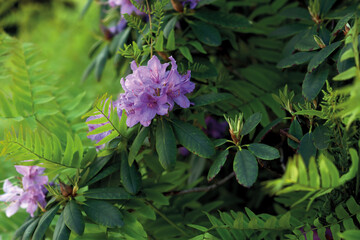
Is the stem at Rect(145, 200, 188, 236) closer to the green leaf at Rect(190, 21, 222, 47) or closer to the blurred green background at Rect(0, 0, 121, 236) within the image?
the green leaf at Rect(190, 21, 222, 47)

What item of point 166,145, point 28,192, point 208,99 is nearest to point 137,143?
point 166,145

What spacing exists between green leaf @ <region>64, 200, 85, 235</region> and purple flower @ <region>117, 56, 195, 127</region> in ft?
0.61

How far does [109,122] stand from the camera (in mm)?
718

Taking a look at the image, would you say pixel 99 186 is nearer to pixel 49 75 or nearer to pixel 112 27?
pixel 49 75

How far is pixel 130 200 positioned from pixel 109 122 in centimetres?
17

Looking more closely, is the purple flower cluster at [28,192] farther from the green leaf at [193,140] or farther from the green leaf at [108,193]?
the green leaf at [193,140]

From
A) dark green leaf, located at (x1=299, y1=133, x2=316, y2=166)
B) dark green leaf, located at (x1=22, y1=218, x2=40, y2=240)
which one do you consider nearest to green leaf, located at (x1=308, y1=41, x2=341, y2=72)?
dark green leaf, located at (x1=299, y1=133, x2=316, y2=166)

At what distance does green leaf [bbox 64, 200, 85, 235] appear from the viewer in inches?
25.8

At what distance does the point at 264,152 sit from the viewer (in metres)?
0.64

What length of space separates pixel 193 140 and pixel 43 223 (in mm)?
318

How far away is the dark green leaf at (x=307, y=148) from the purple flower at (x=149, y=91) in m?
0.22

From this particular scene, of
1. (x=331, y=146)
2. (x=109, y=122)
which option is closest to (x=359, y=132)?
(x=331, y=146)

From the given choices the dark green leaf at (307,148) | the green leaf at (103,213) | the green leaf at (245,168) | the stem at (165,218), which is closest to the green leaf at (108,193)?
the green leaf at (103,213)

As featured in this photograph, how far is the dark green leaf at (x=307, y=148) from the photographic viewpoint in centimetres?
64
